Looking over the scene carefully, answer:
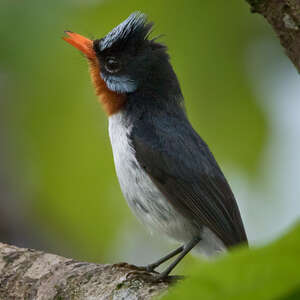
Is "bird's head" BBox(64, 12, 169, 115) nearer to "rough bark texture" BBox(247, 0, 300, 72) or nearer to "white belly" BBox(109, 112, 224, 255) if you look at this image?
"white belly" BBox(109, 112, 224, 255)

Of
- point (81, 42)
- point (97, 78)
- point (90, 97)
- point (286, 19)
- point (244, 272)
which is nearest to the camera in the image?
point (244, 272)

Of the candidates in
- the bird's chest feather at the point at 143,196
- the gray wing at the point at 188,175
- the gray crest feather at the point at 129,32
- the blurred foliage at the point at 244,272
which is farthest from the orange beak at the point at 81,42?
the blurred foliage at the point at 244,272

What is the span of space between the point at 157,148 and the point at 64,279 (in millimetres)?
1263

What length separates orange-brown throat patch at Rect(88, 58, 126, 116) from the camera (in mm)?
4027

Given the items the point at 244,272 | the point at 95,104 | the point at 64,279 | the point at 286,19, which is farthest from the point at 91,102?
the point at 244,272

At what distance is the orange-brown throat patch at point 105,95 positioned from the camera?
4027mm

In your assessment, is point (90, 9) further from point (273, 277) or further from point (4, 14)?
point (273, 277)

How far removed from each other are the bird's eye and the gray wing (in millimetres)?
621

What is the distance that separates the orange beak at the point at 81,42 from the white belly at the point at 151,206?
98 cm

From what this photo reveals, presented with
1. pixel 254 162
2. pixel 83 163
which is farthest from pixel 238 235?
pixel 83 163

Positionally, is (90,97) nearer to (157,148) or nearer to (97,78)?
(97,78)

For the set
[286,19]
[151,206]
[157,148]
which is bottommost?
[151,206]

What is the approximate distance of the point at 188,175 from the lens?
11.7 ft

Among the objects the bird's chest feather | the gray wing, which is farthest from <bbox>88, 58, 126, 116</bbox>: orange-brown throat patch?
the bird's chest feather
